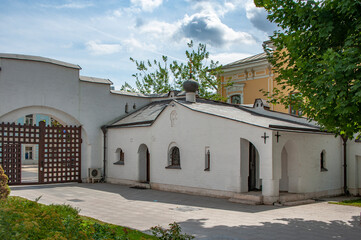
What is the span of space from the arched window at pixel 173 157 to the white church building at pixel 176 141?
1.8 inches

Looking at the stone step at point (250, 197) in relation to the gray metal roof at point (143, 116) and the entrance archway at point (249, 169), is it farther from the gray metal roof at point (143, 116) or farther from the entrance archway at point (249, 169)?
the gray metal roof at point (143, 116)

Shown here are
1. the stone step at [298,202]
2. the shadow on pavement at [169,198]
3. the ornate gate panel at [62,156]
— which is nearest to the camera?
the shadow on pavement at [169,198]

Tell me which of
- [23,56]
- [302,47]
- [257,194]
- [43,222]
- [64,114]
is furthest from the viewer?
[64,114]

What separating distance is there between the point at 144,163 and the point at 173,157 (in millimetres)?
2647

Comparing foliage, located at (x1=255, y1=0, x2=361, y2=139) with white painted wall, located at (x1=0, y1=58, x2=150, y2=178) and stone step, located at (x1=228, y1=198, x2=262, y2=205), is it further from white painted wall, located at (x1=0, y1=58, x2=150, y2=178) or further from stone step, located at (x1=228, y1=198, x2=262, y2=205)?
white painted wall, located at (x1=0, y1=58, x2=150, y2=178)

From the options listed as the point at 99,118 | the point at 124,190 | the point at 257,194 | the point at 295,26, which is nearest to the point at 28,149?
the point at 99,118

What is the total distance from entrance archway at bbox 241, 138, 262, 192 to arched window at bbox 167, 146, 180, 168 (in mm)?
3289

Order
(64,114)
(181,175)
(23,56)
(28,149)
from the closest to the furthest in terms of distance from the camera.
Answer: (181,175)
(23,56)
(64,114)
(28,149)

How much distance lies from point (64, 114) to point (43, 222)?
1525cm

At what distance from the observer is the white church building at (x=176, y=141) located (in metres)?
13.6

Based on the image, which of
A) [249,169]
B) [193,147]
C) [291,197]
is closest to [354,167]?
[291,197]

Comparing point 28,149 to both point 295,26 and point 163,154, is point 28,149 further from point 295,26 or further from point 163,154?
point 295,26

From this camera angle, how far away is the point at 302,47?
8977mm

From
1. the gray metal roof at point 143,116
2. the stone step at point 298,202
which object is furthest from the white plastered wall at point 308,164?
the gray metal roof at point 143,116
